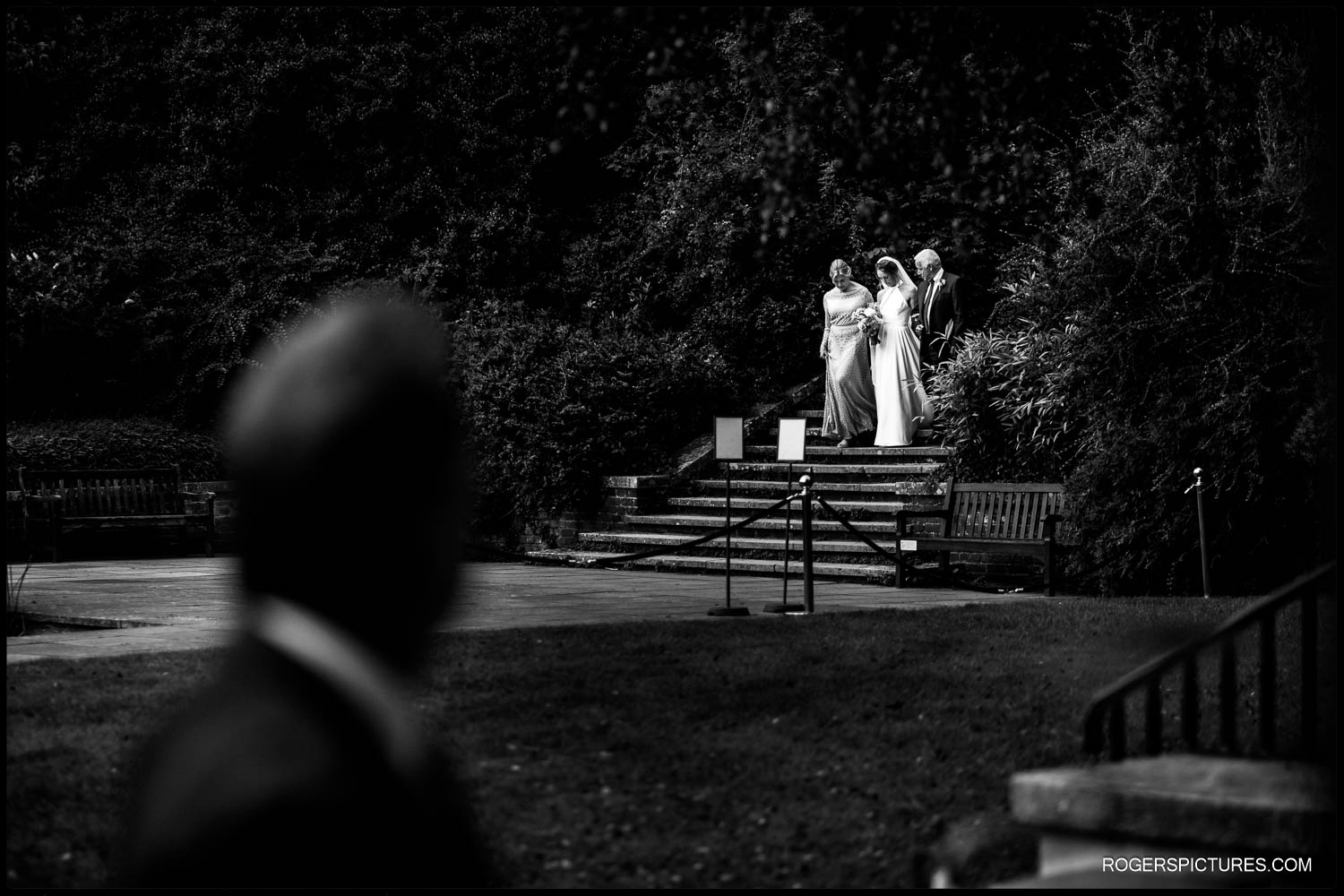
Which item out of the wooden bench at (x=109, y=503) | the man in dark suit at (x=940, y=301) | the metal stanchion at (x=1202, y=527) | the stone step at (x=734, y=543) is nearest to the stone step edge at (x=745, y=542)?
the stone step at (x=734, y=543)

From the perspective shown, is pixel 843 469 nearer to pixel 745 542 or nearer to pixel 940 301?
pixel 745 542

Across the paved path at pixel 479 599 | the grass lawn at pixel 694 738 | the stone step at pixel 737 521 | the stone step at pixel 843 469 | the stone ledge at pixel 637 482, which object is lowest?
the grass lawn at pixel 694 738

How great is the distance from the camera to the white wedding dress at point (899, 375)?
17.7 meters

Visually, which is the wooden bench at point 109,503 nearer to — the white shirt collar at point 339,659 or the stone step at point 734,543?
the stone step at point 734,543

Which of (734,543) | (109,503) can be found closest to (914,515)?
(734,543)

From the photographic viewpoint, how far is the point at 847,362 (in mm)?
18062

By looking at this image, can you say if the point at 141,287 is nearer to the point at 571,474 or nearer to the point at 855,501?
the point at 571,474

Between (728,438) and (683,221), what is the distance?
36.8 feet

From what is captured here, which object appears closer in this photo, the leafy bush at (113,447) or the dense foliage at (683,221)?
the dense foliage at (683,221)

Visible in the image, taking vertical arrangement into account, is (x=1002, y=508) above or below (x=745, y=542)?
above

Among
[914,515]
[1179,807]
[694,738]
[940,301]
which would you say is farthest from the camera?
[940,301]

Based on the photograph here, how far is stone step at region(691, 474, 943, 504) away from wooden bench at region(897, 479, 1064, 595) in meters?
1.00

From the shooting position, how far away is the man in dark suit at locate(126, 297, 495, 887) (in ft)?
6.10

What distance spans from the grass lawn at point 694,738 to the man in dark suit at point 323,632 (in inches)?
115
